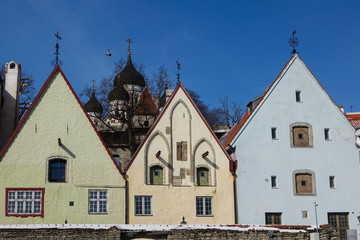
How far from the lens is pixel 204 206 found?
121ft

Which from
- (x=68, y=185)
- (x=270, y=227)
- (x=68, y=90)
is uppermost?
(x=68, y=90)

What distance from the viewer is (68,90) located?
3628cm

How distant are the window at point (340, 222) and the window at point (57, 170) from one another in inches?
719

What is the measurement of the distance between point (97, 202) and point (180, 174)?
19.2ft

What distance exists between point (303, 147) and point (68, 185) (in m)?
16.5

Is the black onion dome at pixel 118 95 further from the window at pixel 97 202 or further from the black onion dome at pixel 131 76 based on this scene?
the window at pixel 97 202

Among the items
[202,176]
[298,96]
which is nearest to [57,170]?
[202,176]

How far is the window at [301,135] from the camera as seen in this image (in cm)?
3919

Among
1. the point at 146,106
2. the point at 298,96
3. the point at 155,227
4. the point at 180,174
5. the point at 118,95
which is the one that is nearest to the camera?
the point at 155,227

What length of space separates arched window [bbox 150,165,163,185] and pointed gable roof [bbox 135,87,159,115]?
2101 centimetres

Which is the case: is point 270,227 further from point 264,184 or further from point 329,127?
point 329,127

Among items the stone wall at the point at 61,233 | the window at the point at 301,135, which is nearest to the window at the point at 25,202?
the stone wall at the point at 61,233

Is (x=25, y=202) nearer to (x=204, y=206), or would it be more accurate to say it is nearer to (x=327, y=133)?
(x=204, y=206)

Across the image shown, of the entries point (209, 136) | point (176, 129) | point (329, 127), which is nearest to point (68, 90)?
point (176, 129)
